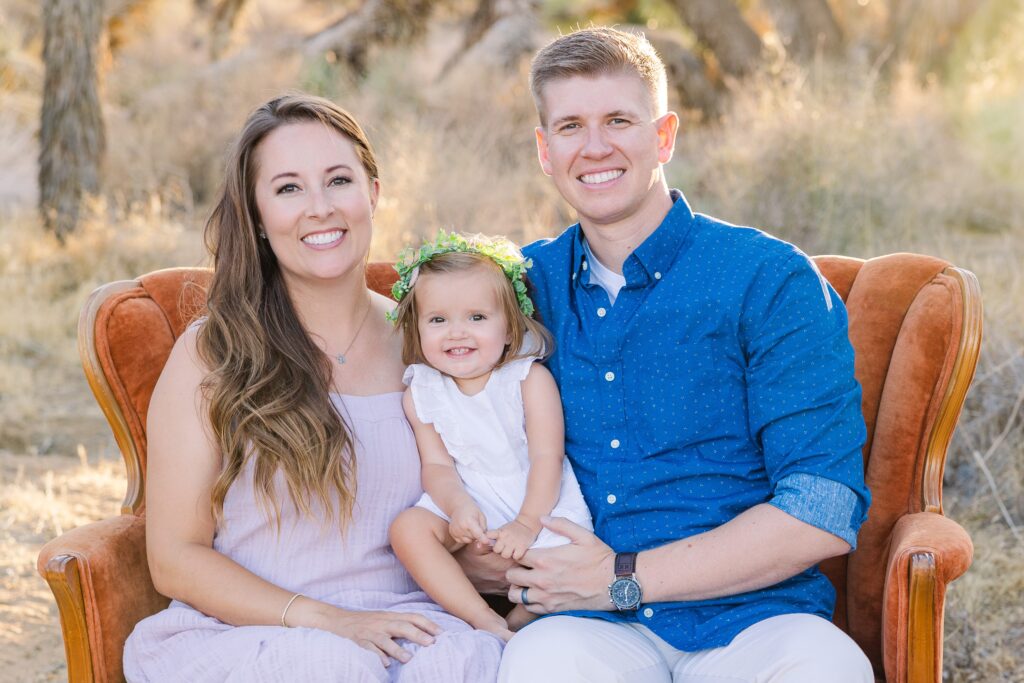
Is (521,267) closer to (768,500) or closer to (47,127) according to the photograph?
(768,500)

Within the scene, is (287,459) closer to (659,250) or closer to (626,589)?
(626,589)

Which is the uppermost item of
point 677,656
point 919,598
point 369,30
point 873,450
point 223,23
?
point 223,23

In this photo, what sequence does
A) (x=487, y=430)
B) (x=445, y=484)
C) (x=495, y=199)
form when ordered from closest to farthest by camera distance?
1. (x=445, y=484)
2. (x=487, y=430)
3. (x=495, y=199)

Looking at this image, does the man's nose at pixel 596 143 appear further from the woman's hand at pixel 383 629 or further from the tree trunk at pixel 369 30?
the tree trunk at pixel 369 30

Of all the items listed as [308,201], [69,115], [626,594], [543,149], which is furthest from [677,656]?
[69,115]

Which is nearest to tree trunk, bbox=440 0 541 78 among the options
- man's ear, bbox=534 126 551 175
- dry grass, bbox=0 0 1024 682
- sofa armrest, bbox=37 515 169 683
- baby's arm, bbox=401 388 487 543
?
dry grass, bbox=0 0 1024 682

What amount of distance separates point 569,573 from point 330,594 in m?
0.66

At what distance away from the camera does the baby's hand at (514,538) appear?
290 centimetres

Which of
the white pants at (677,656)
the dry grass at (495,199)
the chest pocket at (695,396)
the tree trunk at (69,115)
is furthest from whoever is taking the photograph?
the tree trunk at (69,115)

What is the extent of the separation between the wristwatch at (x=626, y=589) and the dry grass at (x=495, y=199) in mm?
1869

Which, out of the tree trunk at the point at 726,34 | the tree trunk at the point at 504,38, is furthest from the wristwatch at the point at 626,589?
the tree trunk at the point at 726,34

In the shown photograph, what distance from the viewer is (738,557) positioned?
8.80 ft

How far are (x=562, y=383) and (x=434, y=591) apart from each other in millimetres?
675

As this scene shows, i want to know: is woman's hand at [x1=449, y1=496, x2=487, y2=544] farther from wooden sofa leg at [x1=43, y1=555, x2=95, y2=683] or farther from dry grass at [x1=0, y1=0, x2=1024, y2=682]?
dry grass at [x1=0, y1=0, x2=1024, y2=682]
